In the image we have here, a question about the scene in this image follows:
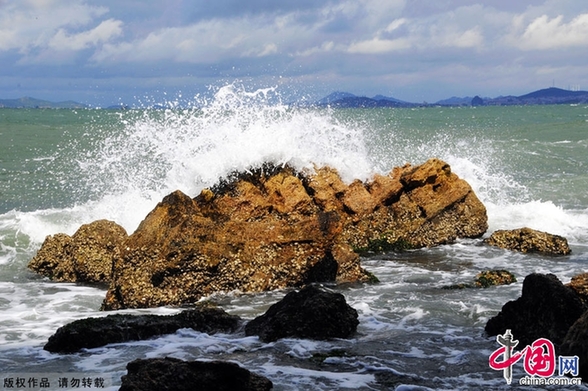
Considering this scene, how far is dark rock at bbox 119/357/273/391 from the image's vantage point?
5047mm

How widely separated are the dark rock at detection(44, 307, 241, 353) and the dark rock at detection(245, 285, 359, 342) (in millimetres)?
337

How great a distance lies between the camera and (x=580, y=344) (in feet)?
18.3

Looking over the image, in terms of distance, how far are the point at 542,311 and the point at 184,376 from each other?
10.8 ft

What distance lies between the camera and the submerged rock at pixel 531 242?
37.3ft

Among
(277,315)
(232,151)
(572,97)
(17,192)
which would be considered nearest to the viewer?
(277,315)

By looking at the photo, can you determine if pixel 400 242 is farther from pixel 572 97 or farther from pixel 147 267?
pixel 572 97

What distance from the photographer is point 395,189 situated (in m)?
12.3

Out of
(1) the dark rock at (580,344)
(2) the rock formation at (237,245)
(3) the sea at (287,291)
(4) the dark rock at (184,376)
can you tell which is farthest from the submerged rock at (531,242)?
(4) the dark rock at (184,376)

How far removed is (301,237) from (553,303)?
3.57m

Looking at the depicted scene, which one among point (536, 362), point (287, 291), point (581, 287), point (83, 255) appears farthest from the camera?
point (83, 255)

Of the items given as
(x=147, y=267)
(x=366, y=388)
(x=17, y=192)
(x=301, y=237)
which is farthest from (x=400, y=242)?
(x=17, y=192)

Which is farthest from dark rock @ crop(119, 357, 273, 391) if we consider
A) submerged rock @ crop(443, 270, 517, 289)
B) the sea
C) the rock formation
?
submerged rock @ crop(443, 270, 517, 289)

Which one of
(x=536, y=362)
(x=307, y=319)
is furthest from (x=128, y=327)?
(x=536, y=362)

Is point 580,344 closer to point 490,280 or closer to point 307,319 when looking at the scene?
point 307,319
